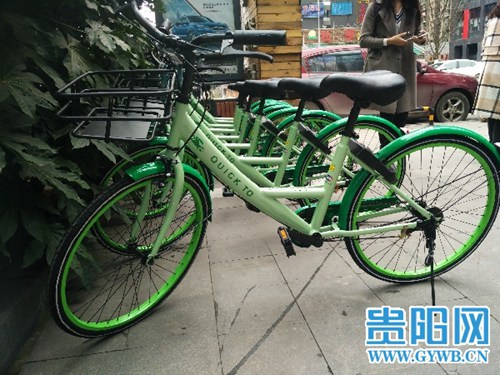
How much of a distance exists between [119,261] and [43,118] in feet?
3.99

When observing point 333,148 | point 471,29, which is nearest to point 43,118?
point 333,148

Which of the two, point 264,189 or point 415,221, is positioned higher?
point 264,189

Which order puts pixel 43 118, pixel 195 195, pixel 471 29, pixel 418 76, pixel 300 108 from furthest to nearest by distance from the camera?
pixel 471 29 < pixel 418 76 < pixel 300 108 < pixel 195 195 < pixel 43 118

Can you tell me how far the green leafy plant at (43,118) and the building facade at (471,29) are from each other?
37.9m

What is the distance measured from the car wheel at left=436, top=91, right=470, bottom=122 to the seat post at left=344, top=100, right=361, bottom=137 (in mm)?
7756

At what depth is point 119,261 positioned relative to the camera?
2.93 m

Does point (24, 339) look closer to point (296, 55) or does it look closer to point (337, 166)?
point (337, 166)

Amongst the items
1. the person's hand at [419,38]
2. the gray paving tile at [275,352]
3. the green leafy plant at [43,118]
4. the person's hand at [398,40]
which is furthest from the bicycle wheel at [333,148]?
the green leafy plant at [43,118]

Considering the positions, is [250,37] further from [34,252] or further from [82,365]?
[82,365]

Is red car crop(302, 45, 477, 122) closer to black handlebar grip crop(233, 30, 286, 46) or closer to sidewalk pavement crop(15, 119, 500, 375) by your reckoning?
sidewalk pavement crop(15, 119, 500, 375)

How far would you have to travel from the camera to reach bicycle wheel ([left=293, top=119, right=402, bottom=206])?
3.01 meters

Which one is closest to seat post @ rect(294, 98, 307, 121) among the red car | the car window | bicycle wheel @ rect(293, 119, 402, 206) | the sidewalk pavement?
bicycle wheel @ rect(293, 119, 402, 206)

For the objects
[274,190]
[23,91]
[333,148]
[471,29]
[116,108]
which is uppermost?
[471,29]

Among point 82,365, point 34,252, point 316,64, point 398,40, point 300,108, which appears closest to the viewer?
point 82,365
